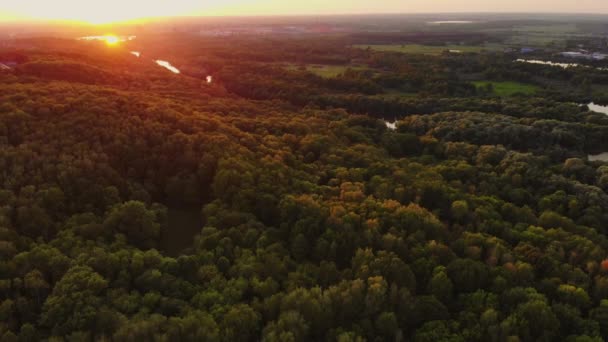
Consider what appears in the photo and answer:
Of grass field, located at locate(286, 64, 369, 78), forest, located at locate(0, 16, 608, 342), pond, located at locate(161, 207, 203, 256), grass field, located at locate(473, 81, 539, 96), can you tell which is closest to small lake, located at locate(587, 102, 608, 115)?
grass field, located at locate(473, 81, 539, 96)

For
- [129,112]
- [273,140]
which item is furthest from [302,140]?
[129,112]

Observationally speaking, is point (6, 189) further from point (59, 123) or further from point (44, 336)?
point (44, 336)

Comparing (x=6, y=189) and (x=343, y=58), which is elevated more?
(x=343, y=58)

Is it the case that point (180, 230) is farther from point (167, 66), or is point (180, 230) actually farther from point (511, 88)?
point (167, 66)

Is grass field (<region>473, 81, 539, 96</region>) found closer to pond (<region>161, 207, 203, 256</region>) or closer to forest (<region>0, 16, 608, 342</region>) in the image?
forest (<region>0, 16, 608, 342</region>)

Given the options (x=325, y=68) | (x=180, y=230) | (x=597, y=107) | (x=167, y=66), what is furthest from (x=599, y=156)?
(x=167, y=66)
